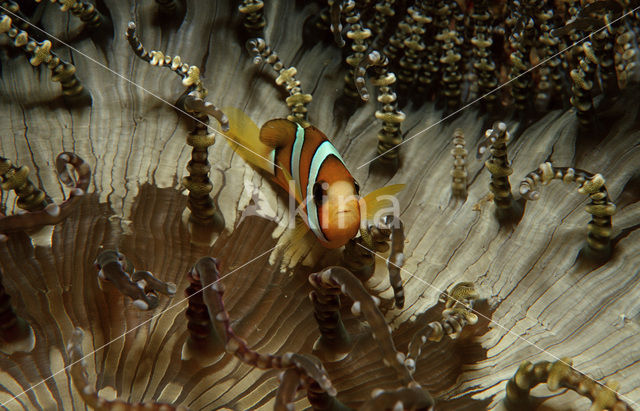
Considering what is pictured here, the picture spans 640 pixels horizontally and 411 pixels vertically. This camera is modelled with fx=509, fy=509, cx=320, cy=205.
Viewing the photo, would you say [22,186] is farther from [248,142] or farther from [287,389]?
[287,389]

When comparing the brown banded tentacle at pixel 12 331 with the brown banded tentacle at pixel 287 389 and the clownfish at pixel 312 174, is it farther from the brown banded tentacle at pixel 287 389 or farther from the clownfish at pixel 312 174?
the clownfish at pixel 312 174

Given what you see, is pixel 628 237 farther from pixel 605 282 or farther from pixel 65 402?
pixel 65 402

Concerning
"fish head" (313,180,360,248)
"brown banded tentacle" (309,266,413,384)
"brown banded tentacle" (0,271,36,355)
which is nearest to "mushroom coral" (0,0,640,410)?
"brown banded tentacle" (0,271,36,355)

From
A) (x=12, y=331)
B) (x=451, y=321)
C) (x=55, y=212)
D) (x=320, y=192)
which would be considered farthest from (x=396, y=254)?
(x=12, y=331)

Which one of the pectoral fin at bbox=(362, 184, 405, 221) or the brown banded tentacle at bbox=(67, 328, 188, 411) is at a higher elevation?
the pectoral fin at bbox=(362, 184, 405, 221)

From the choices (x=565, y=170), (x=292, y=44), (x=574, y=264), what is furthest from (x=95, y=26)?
(x=574, y=264)

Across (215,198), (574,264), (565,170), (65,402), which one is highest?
(565,170)

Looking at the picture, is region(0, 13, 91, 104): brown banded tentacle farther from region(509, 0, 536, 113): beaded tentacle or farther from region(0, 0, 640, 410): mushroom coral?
region(509, 0, 536, 113): beaded tentacle

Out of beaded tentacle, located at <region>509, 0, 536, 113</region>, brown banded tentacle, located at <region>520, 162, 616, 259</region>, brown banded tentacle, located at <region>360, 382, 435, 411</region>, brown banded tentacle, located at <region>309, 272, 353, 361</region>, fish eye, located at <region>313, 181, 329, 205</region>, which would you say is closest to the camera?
brown banded tentacle, located at <region>360, 382, 435, 411</region>
